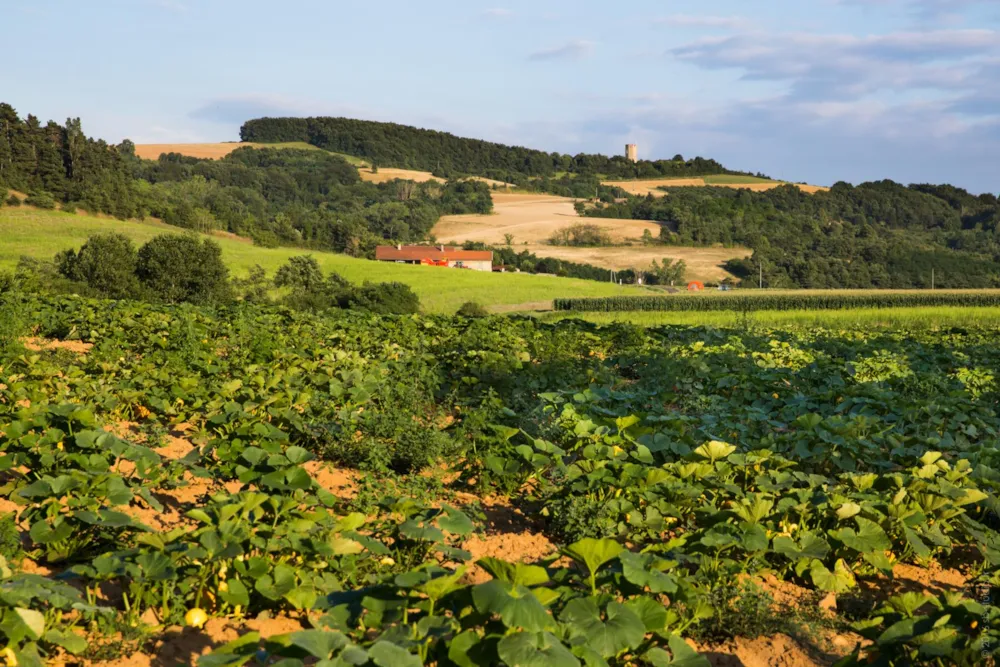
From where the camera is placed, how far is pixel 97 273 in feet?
108

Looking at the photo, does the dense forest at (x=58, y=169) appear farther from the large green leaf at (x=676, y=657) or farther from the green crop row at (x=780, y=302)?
the large green leaf at (x=676, y=657)

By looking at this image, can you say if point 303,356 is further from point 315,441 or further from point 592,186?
point 592,186

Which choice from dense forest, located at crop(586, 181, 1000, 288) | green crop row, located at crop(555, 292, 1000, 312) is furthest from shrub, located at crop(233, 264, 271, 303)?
dense forest, located at crop(586, 181, 1000, 288)

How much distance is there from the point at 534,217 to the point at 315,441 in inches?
4146

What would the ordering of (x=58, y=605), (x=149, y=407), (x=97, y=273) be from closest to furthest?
(x=58, y=605) < (x=149, y=407) < (x=97, y=273)

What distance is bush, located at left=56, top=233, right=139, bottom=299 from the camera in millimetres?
33062

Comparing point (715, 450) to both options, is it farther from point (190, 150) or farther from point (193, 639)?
point (190, 150)

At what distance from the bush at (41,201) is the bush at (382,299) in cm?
3611

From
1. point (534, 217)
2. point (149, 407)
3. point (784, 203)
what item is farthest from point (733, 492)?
point (784, 203)

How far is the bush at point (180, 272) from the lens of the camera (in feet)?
113

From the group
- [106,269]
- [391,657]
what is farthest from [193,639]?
[106,269]

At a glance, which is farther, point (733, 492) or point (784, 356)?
point (784, 356)

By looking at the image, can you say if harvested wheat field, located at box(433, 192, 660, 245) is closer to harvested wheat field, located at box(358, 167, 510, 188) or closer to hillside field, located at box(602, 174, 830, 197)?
hillside field, located at box(602, 174, 830, 197)

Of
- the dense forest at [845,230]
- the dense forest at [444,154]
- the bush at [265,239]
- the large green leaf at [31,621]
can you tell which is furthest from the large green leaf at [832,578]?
the dense forest at [444,154]
